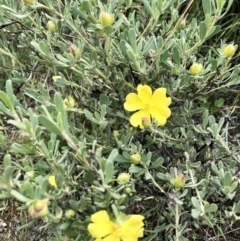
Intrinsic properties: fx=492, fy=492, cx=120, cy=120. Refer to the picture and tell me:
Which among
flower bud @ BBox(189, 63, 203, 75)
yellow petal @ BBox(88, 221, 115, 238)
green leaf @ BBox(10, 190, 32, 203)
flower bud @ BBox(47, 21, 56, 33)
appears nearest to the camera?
green leaf @ BBox(10, 190, 32, 203)

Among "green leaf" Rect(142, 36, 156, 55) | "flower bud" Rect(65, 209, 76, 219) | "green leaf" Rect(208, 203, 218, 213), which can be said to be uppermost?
"green leaf" Rect(142, 36, 156, 55)

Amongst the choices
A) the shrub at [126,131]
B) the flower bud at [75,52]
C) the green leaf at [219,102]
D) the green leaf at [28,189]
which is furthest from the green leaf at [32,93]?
the green leaf at [219,102]

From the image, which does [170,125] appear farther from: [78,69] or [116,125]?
[78,69]

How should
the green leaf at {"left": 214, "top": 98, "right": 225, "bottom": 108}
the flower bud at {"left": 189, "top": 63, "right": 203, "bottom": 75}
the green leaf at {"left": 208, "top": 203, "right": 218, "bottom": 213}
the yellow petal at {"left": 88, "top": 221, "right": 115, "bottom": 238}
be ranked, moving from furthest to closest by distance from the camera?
the green leaf at {"left": 214, "top": 98, "right": 225, "bottom": 108}
the flower bud at {"left": 189, "top": 63, "right": 203, "bottom": 75}
the green leaf at {"left": 208, "top": 203, "right": 218, "bottom": 213}
the yellow petal at {"left": 88, "top": 221, "right": 115, "bottom": 238}

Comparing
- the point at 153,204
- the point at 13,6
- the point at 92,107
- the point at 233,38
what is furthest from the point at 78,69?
the point at 233,38

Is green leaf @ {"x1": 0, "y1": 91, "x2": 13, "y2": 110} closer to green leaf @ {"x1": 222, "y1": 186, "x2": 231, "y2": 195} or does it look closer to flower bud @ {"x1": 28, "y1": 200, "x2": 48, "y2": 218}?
flower bud @ {"x1": 28, "y1": 200, "x2": 48, "y2": 218}

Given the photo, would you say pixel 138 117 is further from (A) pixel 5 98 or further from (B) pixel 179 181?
(A) pixel 5 98

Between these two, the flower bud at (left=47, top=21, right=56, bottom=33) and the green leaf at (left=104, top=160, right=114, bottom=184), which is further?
the flower bud at (left=47, top=21, right=56, bottom=33)

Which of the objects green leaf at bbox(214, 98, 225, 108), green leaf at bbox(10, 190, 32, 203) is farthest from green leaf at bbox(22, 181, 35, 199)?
green leaf at bbox(214, 98, 225, 108)
